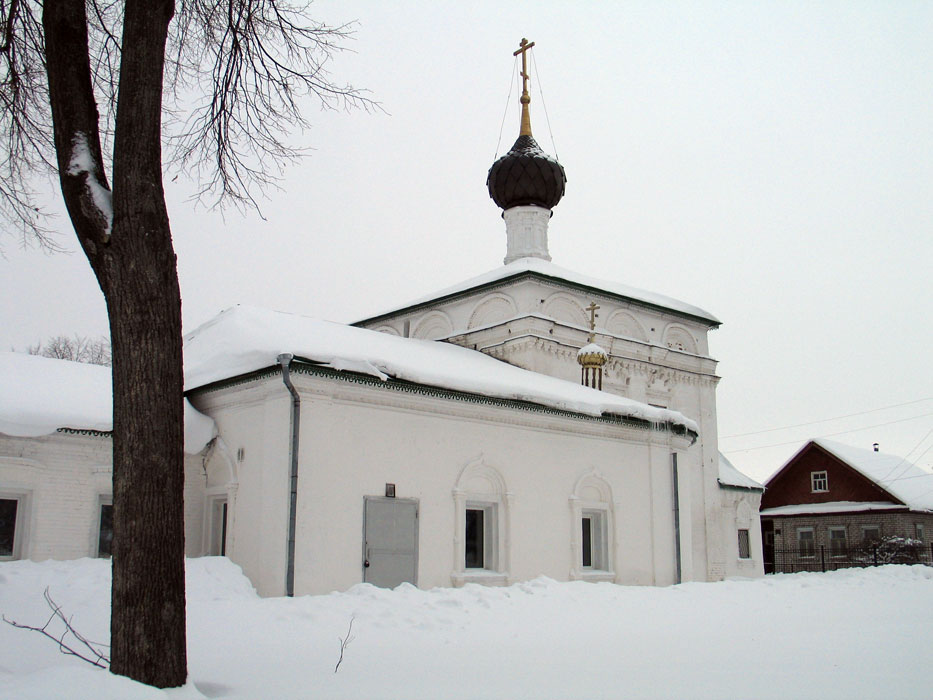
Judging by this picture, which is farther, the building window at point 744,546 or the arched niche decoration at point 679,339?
the building window at point 744,546

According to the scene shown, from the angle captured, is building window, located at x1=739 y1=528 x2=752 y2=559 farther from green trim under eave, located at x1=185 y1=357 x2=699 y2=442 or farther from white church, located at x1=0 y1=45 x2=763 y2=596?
green trim under eave, located at x1=185 y1=357 x2=699 y2=442

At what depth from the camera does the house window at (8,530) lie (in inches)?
400

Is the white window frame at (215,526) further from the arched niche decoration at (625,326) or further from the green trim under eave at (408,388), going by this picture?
the arched niche decoration at (625,326)

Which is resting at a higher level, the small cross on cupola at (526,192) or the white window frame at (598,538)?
the small cross on cupola at (526,192)

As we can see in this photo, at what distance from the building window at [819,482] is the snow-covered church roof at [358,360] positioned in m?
16.0

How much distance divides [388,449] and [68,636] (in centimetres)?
491

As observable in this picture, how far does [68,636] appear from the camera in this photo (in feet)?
21.5

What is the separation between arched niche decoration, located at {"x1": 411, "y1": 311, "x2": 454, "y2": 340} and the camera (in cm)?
1900

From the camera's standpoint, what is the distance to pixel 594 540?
13.8 meters

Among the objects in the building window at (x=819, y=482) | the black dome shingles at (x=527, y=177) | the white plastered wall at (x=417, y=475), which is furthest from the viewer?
the building window at (x=819, y=482)

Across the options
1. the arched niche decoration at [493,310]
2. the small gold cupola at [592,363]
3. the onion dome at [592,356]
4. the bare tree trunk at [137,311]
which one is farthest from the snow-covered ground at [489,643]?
the arched niche decoration at [493,310]

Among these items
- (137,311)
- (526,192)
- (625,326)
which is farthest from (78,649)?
(526,192)

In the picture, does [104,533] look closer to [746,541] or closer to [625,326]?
[625,326]

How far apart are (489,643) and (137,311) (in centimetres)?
387
